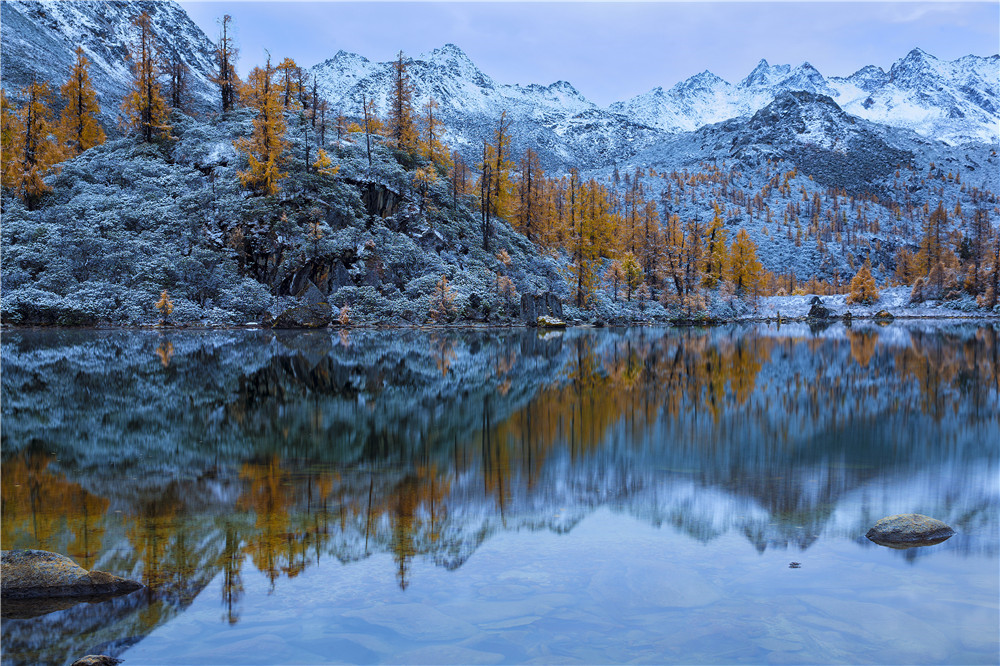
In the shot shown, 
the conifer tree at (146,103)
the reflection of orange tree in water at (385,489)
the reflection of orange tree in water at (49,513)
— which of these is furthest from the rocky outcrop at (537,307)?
the reflection of orange tree in water at (49,513)

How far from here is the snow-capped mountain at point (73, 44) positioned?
375 ft

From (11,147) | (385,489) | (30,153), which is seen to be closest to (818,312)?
(30,153)

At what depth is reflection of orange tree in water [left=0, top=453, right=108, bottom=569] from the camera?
6453mm

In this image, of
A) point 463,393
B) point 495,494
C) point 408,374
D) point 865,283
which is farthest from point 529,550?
point 865,283

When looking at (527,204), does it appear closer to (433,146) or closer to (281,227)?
(433,146)

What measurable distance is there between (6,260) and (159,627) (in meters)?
52.0

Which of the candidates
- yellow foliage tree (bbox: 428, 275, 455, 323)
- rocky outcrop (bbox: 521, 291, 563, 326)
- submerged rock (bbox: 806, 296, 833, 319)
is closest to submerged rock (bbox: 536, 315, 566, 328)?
rocky outcrop (bbox: 521, 291, 563, 326)

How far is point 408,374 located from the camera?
70.2 ft

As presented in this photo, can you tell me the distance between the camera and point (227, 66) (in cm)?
7281

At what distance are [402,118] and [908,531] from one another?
69732 mm

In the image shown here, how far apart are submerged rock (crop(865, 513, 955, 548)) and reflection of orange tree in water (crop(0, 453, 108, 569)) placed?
26.5 feet

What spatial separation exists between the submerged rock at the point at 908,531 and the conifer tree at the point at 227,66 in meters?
76.4

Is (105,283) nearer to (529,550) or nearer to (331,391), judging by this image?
(331,391)

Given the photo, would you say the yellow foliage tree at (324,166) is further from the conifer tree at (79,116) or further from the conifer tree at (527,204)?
the conifer tree at (527,204)
